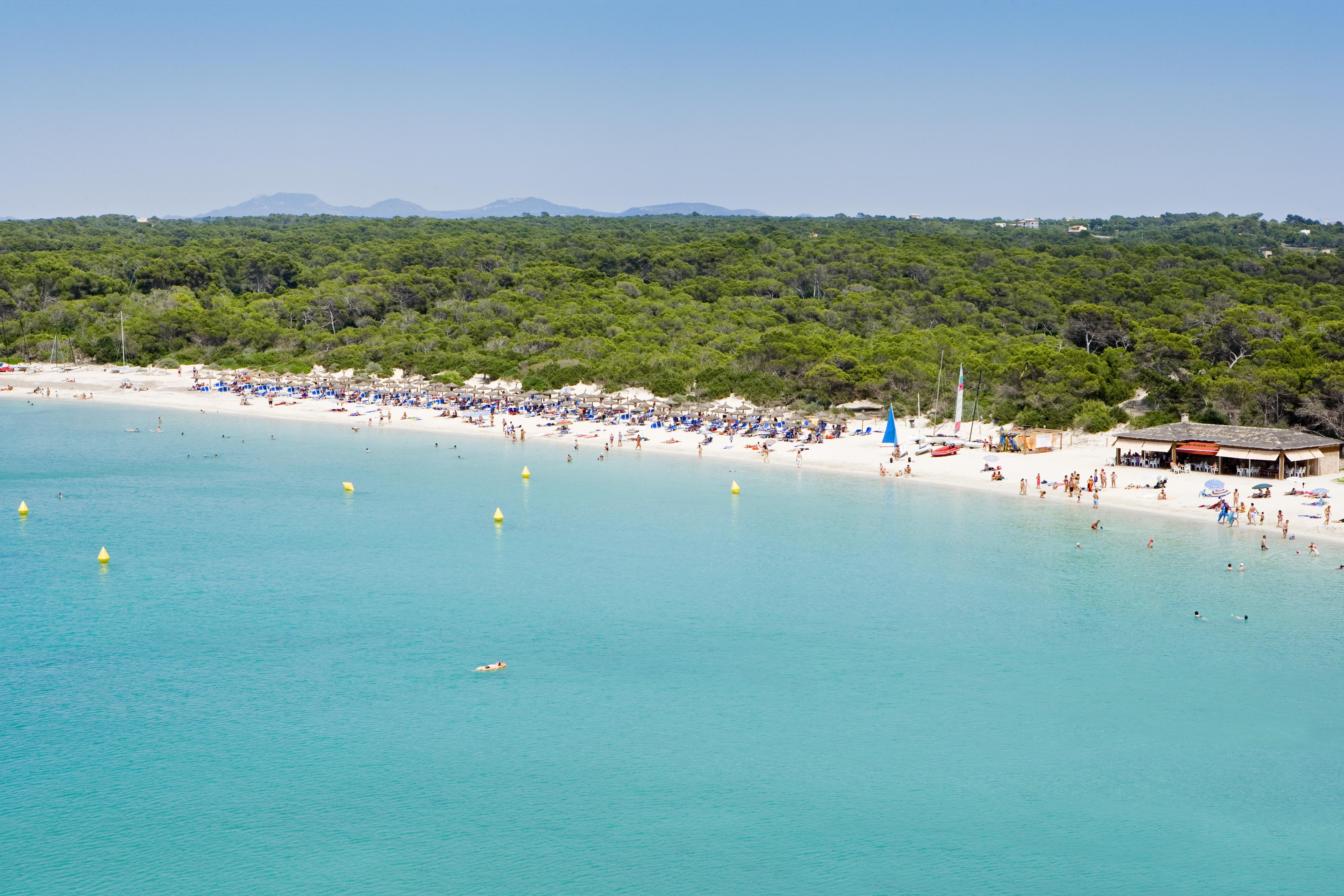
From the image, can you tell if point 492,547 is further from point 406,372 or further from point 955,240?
point 955,240

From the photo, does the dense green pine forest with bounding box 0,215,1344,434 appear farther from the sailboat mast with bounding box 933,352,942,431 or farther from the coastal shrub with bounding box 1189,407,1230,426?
the sailboat mast with bounding box 933,352,942,431

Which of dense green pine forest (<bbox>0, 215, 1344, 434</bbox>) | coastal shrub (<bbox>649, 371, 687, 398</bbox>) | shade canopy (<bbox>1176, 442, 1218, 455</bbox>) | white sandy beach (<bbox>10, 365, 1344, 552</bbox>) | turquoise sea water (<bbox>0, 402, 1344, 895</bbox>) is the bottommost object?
turquoise sea water (<bbox>0, 402, 1344, 895</bbox>)

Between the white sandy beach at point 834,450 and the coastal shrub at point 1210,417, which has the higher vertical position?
the coastal shrub at point 1210,417

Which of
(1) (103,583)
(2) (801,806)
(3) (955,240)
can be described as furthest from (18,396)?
(3) (955,240)

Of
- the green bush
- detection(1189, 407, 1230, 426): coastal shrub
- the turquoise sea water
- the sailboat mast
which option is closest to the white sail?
the sailboat mast

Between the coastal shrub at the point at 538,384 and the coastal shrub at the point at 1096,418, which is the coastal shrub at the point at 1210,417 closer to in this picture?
the coastal shrub at the point at 1096,418

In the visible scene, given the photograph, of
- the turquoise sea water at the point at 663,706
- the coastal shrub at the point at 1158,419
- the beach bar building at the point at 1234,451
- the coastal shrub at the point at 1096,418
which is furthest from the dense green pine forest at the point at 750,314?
the turquoise sea water at the point at 663,706
